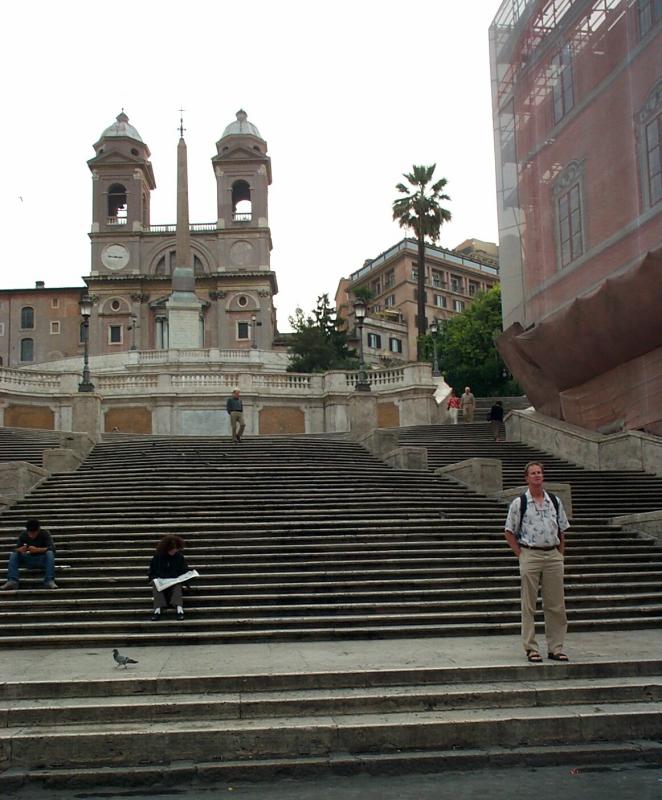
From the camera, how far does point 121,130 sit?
84.0 metres

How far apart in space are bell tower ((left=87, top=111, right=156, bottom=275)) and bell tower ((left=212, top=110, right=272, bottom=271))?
7.55 m

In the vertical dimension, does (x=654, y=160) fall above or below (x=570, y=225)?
above

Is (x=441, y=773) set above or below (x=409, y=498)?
below

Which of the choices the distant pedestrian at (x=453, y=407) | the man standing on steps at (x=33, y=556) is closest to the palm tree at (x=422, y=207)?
the distant pedestrian at (x=453, y=407)

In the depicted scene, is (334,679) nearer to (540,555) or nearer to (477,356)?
(540,555)

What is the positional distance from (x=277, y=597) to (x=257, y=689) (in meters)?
3.56

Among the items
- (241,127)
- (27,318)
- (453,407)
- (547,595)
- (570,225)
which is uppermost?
(241,127)

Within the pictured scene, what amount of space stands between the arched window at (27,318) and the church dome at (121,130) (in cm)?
1741

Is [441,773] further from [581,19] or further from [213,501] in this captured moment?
[581,19]

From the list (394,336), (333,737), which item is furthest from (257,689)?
(394,336)

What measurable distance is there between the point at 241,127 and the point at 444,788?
8227 cm

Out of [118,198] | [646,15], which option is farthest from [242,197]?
[646,15]

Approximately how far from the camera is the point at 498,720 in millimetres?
6961

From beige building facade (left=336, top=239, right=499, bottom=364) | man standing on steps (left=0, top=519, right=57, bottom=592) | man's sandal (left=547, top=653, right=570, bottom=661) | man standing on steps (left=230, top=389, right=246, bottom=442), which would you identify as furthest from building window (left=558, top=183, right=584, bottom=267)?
beige building facade (left=336, top=239, right=499, bottom=364)
